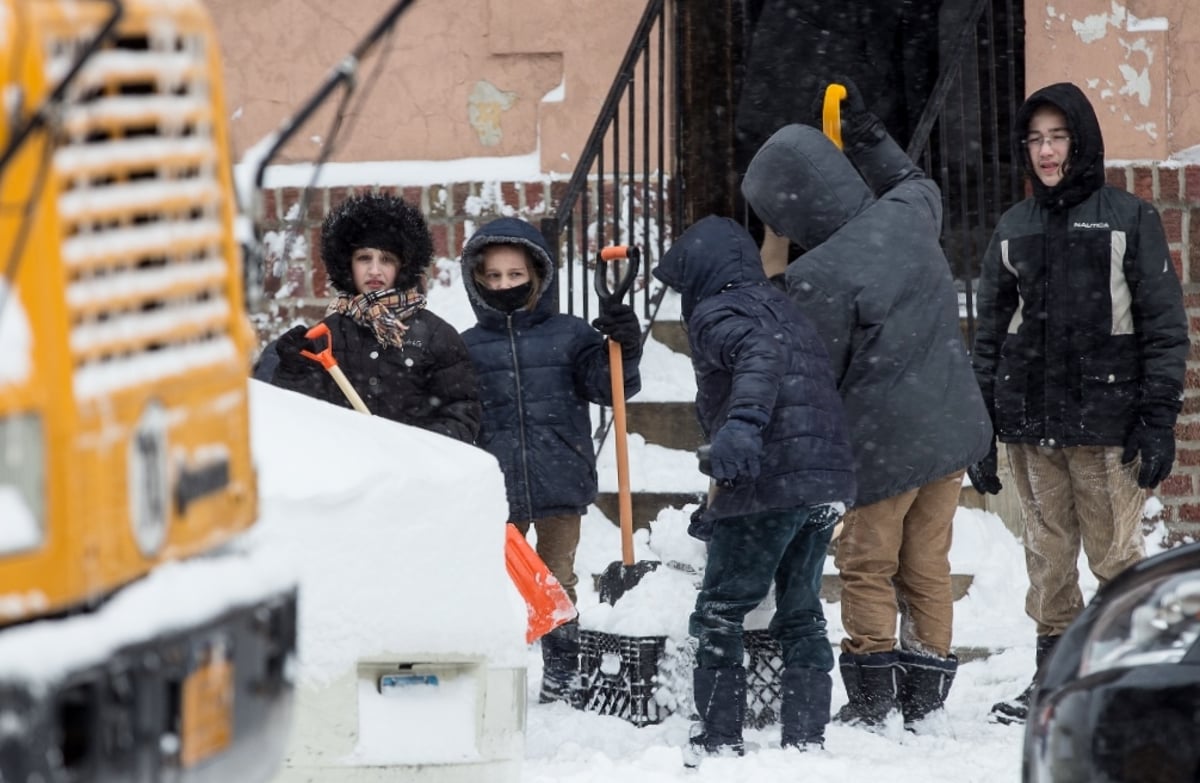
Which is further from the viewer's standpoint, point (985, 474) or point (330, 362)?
point (985, 474)

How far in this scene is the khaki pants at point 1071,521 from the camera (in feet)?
22.3

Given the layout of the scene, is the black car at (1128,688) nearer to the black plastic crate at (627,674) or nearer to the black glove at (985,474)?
the black plastic crate at (627,674)

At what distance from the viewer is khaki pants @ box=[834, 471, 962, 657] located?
6.51 m

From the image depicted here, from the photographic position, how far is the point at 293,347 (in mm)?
6543

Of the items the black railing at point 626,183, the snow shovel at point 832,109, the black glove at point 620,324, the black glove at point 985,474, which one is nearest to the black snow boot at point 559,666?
the black glove at point 620,324

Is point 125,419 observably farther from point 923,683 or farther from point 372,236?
point 923,683

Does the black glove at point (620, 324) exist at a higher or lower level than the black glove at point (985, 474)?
higher

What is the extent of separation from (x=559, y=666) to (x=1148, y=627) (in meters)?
3.19

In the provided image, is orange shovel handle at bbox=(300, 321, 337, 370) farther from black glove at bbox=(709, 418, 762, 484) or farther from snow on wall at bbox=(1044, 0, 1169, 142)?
snow on wall at bbox=(1044, 0, 1169, 142)

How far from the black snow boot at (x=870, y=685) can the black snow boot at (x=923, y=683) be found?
0.23 feet

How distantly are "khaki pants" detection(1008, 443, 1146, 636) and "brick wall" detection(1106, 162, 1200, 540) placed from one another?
7.50 feet

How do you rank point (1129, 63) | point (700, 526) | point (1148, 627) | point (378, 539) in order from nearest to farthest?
1. point (1148, 627)
2. point (378, 539)
3. point (700, 526)
4. point (1129, 63)

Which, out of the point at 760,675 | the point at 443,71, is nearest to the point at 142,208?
the point at 760,675

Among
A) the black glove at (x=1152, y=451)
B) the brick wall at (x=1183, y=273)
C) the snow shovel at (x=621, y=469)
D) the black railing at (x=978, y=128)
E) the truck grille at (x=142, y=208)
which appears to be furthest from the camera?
the black railing at (x=978, y=128)
